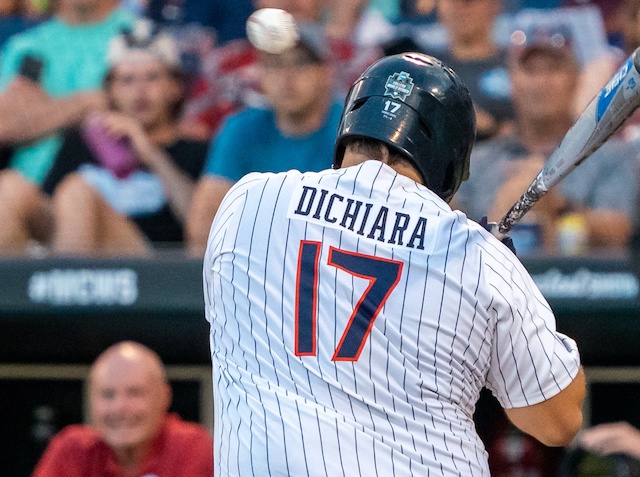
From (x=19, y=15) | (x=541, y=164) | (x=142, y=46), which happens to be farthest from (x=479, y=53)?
(x=19, y=15)

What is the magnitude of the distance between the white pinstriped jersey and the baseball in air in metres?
2.69

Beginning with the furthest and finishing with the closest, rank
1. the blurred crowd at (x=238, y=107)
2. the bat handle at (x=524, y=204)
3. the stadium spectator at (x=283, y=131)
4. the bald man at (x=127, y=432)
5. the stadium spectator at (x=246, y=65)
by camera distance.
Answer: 1. the stadium spectator at (x=246, y=65)
2. the stadium spectator at (x=283, y=131)
3. the blurred crowd at (x=238, y=107)
4. the bald man at (x=127, y=432)
5. the bat handle at (x=524, y=204)

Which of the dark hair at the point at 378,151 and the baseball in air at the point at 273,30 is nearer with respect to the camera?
the dark hair at the point at 378,151

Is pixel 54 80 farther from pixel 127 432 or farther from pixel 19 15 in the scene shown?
pixel 127 432

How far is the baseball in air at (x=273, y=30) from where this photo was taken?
439 centimetres

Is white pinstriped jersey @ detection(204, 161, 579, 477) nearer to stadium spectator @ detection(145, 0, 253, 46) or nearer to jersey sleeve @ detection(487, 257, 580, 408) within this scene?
jersey sleeve @ detection(487, 257, 580, 408)

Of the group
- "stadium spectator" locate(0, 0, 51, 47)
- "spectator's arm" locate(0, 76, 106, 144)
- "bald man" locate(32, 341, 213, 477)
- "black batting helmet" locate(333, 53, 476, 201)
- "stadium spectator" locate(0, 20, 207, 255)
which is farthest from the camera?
"stadium spectator" locate(0, 0, 51, 47)

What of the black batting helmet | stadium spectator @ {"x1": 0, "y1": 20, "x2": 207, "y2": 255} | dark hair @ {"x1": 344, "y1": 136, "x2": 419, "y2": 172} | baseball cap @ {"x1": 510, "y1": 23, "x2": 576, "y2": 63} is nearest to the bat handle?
the black batting helmet

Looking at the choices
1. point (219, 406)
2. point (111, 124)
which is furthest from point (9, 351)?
point (219, 406)

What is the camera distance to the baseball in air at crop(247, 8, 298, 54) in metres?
4.39

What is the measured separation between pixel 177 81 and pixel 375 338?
319 centimetres

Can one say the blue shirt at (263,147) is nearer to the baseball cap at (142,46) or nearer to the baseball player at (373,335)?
the baseball cap at (142,46)

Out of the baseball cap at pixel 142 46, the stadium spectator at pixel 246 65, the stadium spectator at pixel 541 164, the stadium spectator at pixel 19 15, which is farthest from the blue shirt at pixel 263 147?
the stadium spectator at pixel 19 15

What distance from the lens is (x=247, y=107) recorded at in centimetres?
463
